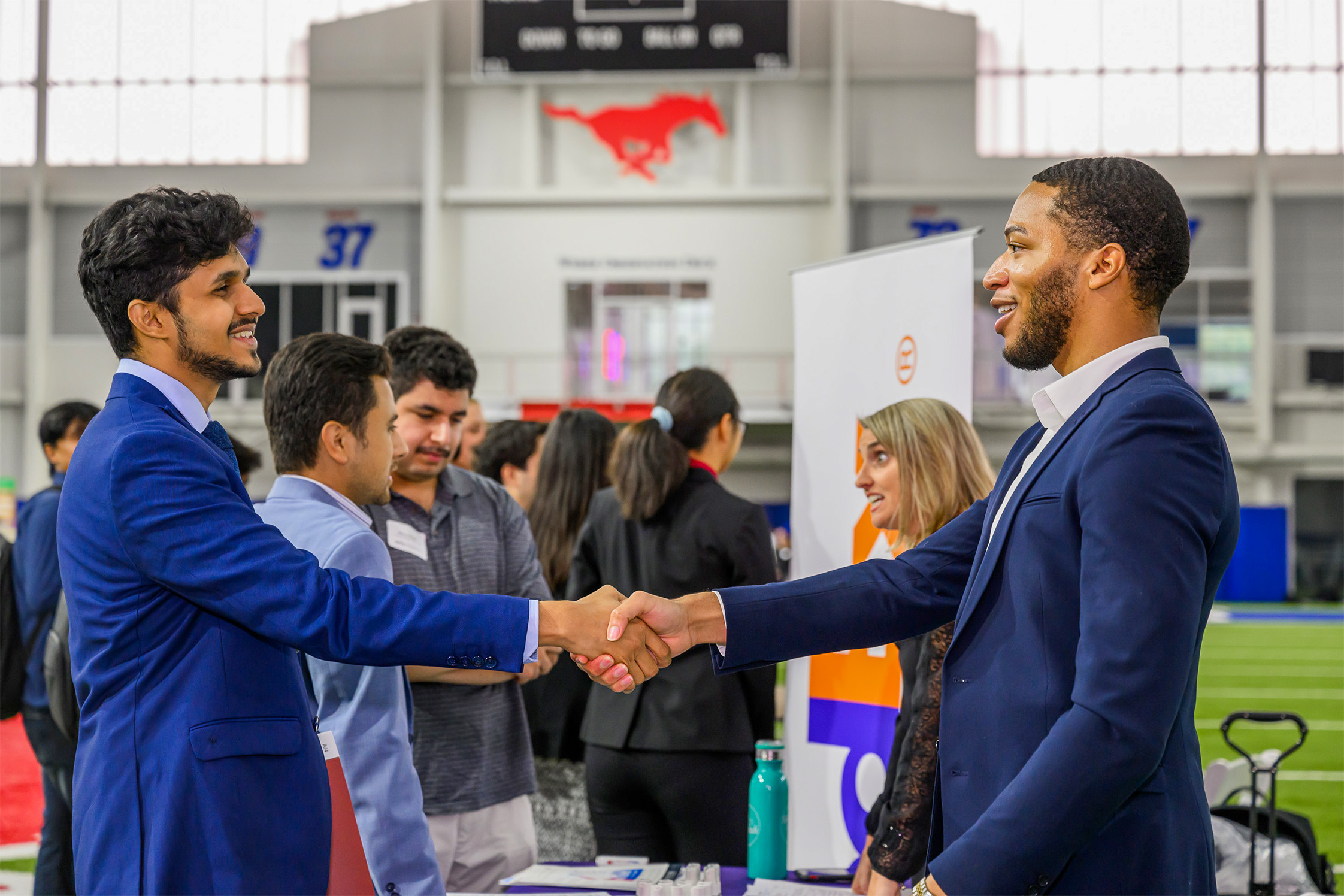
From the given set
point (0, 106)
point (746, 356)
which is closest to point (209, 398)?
point (746, 356)

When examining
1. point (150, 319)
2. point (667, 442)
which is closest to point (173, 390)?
point (150, 319)

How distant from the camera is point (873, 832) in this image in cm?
267

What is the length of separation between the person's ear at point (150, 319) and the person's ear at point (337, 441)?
1.89 feet

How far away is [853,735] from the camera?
3.64 meters

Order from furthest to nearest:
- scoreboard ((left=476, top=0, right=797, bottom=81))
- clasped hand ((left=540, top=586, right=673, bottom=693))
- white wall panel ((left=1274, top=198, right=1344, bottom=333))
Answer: white wall panel ((left=1274, top=198, right=1344, bottom=333)) → scoreboard ((left=476, top=0, right=797, bottom=81)) → clasped hand ((left=540, top=586, right=673, bottom=693))

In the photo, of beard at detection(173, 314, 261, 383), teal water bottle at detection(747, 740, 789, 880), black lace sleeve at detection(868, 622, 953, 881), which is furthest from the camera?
teal water bottle at detection(747, 740, 789, 880)

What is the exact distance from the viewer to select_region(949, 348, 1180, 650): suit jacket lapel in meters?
1.66

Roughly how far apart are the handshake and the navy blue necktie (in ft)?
2.04

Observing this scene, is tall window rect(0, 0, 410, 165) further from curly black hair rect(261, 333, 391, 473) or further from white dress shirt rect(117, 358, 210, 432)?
white dress shirt rect(117, 358, 210, 432)

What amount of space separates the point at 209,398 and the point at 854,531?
2247mm

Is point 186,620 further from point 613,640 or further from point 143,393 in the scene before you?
point 613,640

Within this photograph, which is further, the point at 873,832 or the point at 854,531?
the point at 854,531

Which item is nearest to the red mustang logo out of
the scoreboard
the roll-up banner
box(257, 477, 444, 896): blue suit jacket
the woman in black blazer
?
the scoreboard

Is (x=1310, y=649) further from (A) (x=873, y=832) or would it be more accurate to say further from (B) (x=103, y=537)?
(B) (x=103, y=537)
